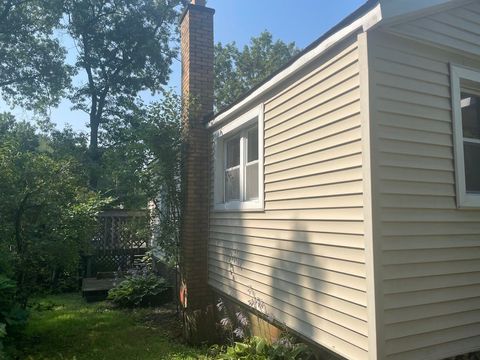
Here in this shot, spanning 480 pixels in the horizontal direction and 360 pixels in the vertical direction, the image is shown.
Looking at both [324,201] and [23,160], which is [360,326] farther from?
[23,160]

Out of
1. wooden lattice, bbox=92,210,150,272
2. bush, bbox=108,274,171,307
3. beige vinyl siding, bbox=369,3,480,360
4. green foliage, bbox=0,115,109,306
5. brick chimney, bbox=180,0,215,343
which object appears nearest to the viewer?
beige vinyl siding, bbox=369,3,480,360

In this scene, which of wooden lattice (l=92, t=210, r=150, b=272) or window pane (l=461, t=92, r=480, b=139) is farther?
wooden lattice (l=92, t=210, r=150, b=272)

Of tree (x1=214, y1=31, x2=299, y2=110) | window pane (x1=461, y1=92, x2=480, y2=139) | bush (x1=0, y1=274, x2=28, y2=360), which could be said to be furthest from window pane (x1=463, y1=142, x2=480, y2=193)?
tree (x1=214, y1=31, x2=299, y2=110)

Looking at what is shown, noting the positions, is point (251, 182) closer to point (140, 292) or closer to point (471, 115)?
point (471, 115)

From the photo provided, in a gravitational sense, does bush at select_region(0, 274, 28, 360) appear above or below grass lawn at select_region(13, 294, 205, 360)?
above

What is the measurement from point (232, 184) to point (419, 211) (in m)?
3.59

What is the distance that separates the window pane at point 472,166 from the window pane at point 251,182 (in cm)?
273

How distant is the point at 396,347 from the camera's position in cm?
289

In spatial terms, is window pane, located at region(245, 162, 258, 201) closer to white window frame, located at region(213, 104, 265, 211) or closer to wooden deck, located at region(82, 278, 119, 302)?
white window frame, located at region(213, 104, 265, 211)

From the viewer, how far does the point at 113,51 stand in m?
21.9

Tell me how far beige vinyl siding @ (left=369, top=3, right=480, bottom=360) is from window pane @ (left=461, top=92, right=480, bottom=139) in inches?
19.5

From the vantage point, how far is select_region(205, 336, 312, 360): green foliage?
3.78 metres

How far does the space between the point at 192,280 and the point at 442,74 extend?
16.9 feet

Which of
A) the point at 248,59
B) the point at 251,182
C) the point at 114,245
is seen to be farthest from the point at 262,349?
the point at 248,59
